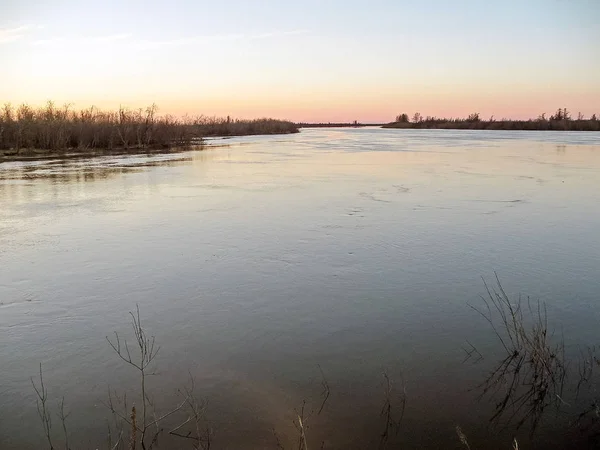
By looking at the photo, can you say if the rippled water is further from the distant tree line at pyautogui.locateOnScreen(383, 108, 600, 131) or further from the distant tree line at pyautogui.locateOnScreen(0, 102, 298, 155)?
the distant tree line at pyautogui.locateOnScreen(383, 108, 600, 131)

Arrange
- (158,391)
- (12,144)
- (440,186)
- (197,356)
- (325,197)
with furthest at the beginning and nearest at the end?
(12,144) → (440,186) → (325,197) → (197,356) → (158,391)

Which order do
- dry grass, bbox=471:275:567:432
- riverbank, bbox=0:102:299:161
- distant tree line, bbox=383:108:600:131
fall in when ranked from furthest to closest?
distant tree line, bbox=383:108:600:131 < riverbank, bbox=0:102:299:161 < dry grass, bbox=471:275:567:432

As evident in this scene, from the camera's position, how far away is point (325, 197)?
10516mm

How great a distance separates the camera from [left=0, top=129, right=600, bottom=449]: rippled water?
3.00 m

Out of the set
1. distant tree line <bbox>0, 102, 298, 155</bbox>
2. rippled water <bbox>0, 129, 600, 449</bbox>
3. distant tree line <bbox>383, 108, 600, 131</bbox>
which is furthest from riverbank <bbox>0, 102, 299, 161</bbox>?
distant tree line <bbox>383, 108, 600, 131</bbox>

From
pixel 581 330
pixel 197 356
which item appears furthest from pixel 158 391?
pixel 581 330

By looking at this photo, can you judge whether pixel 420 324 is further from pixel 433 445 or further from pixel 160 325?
pixel 160 325

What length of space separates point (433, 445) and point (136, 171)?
14.7 meters

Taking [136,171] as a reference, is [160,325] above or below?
below

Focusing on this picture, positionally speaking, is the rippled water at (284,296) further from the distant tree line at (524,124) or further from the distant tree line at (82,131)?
the distant tree line at (524,124)

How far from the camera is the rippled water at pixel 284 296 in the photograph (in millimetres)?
3002

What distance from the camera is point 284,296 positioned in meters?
4.74

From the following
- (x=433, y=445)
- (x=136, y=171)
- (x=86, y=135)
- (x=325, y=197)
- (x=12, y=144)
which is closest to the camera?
(x=433, y=445)

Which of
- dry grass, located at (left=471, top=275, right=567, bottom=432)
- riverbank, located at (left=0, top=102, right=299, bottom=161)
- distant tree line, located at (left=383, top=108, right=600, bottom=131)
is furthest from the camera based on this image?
distant tree line, located at (left=383, top=108, right=600, bottom=131)
